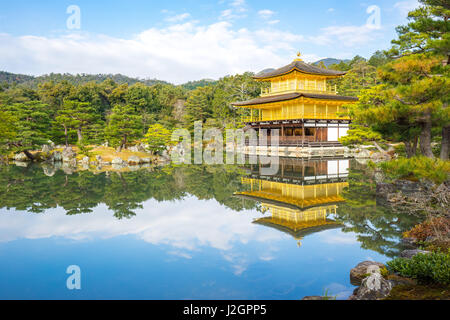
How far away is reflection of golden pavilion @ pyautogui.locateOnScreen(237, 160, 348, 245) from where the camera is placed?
7723 mm

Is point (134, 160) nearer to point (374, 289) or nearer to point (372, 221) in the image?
point (372, 221)

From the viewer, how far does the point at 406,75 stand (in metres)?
6.68

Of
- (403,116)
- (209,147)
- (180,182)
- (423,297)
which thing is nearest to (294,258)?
(423,297)

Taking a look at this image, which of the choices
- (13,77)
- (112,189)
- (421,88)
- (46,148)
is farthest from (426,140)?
(13,77)

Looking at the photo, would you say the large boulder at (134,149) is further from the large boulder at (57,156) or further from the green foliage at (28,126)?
the green foliage at (28,126)

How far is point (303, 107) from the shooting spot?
1050 inches

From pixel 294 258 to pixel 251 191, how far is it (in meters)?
6.34

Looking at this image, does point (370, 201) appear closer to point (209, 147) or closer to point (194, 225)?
point (194, 225)

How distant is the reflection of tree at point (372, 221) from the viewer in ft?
20.5

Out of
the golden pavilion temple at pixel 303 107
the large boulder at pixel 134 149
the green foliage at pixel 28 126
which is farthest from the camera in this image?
the large boulder at pixel 134 149

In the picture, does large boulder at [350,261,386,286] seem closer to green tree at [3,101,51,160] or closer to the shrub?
the shrub

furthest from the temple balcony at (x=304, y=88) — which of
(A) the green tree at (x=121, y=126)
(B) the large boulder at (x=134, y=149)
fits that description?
(B) the large boulder at (x=134, y=149)

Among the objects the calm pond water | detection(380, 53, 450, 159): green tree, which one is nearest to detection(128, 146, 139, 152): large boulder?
the calm pond water

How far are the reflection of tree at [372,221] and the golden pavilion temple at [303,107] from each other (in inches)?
564
